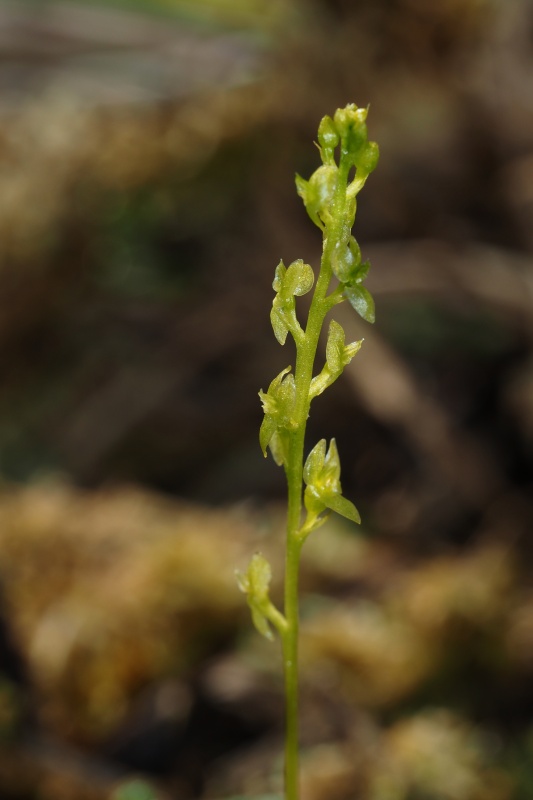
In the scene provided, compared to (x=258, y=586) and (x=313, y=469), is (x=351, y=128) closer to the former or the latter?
(x=313, y=469)

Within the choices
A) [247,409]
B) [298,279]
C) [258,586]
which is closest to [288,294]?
[298,279]

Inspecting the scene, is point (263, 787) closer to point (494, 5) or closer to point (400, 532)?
point (400, 532)

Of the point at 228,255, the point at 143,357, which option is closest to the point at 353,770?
the point at 143,357

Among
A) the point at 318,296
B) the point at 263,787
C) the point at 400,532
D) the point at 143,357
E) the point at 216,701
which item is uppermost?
the point at 143,357

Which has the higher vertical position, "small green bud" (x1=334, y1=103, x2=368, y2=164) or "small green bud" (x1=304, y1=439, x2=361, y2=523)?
"small green bud" (x1=334, y1=103, x2=368, y2=164)

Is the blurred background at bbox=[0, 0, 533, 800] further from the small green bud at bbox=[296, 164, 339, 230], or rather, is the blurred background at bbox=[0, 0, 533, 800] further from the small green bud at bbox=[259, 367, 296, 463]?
the small green bud at bbox=[296, 164, 339, 230]

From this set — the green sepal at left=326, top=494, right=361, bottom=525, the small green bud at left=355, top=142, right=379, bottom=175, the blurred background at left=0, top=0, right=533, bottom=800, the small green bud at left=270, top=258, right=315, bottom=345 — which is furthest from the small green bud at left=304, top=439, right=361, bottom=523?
the blurred background at left=0, top=0, right=533, bottom=800
